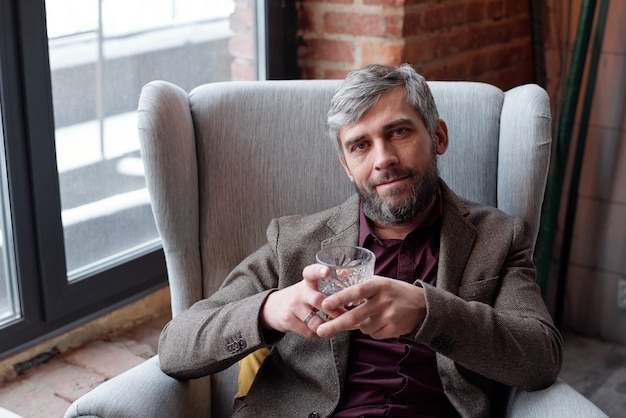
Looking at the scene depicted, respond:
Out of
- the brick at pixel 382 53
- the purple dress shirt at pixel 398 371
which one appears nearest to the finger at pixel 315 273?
the purple dress shirt at pixel 398 371

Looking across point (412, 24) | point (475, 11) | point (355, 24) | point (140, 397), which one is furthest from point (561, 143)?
point (140, 397)

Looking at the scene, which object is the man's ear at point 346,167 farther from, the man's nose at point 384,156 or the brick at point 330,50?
the brick at point 330,50

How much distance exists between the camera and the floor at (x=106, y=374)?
2.19m

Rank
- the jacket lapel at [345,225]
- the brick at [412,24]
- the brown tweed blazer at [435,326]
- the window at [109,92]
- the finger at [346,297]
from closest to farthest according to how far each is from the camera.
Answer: the finger at [346,297]
the brown tweed blazer at [435,326]
the jacket lapel at [345,225]
the window at [109,92]
the brick at [412,24]

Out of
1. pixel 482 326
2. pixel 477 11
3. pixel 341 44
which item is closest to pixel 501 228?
pixel 482 326

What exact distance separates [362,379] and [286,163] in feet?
1.74

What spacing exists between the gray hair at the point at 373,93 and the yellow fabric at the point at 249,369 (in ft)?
1.59

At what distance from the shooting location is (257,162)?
194cm

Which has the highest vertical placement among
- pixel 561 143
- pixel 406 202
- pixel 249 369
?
pixel 406 202

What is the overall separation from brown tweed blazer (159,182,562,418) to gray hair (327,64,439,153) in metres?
0.17

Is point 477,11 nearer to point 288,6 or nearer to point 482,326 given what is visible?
point 288,6

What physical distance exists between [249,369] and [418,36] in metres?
1.27

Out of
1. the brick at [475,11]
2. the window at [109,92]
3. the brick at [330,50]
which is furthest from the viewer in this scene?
the brick at [475,11]

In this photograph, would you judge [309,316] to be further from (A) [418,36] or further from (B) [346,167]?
(A) [418,36]
